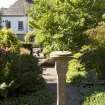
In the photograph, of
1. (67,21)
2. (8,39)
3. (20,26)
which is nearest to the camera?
(8,39)

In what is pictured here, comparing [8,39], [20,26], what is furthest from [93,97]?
[20,26]

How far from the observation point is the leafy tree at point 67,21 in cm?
1945

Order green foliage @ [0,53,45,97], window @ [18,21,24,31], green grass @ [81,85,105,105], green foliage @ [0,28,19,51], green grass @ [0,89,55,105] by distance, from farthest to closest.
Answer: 1. window @ [18,21,24,31]
2. green foliage @ [0,28,19,51]
3. green foliage @ [0,53,45,97]
4. green grass @ [0,89,55,105]
5. green grass @ [81,85,105,105]

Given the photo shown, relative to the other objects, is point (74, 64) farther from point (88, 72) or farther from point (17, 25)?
point (17, 25)

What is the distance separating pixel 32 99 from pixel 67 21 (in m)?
7.81

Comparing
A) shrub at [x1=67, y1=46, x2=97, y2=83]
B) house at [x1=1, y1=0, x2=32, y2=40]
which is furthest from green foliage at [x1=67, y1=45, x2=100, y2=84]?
house at [x1=1, y1=0, x2=32, y2=40]

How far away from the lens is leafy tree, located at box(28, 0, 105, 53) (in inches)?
766

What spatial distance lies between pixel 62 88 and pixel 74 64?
7.81m

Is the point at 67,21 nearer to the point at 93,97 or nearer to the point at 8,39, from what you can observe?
the point at 8,39

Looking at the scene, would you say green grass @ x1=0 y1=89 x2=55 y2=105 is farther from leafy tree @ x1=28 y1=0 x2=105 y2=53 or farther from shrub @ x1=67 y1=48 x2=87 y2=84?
leafy tree @ x1=28 y1=0 x2=105 y2=53

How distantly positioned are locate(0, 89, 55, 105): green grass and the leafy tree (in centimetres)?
643

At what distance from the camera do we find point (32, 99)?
12.3 metres

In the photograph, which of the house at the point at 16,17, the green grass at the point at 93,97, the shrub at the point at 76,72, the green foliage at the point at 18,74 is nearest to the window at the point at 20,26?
the house at the point at 16,17

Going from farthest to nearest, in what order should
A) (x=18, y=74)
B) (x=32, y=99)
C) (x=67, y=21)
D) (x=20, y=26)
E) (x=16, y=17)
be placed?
1. (x=20, y=26)
2. (x=16, y=17)
3. (x=67, y=21)
4. (x=18, y=74)
5. (x=32, y=99)
